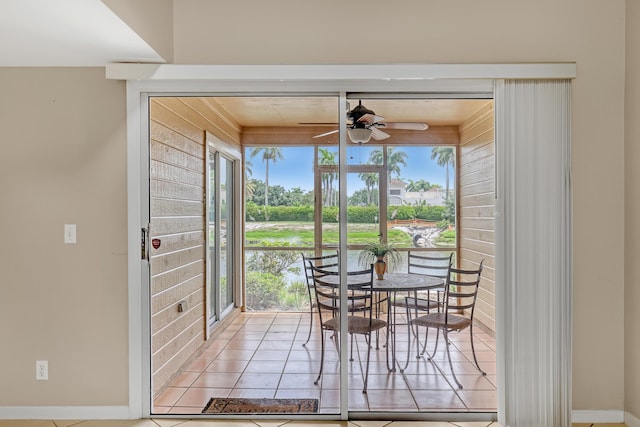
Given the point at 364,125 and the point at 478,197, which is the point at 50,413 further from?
the point at 478,197

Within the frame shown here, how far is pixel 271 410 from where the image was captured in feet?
8.69

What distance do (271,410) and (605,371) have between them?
2059 millimetres

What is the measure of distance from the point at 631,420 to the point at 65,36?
12.4 feet

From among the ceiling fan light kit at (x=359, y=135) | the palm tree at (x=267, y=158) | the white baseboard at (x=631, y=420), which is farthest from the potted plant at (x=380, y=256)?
the white baseboard at (x=631, y=420)

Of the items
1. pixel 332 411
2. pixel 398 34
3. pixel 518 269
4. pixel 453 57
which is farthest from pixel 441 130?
pixel 332 411

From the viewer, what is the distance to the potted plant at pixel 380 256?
8.82 ft

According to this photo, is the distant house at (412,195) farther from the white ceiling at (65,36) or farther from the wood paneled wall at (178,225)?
the white ceiling at (65,36)

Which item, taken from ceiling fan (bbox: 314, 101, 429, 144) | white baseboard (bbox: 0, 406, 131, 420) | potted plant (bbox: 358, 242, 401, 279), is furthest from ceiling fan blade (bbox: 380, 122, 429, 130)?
white baseboard (bbox: 0, 406, 131, 420)

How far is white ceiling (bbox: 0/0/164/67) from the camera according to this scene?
1.79 m

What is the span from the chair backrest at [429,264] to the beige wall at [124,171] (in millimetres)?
763

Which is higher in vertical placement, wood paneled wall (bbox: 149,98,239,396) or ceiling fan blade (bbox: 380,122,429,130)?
ceiling fan blade (bbox: 380,122,429,130)

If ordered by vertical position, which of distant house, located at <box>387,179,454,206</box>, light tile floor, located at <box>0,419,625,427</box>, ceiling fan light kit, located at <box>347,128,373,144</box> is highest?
ceiling fan light kit, located at <box>347,128,373,144</box>

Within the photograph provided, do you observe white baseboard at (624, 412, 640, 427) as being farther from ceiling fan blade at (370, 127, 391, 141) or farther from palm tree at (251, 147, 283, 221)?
palm tree at (251, 147, 283, 221)

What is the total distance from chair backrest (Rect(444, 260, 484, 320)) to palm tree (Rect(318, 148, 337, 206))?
931 millimetres
